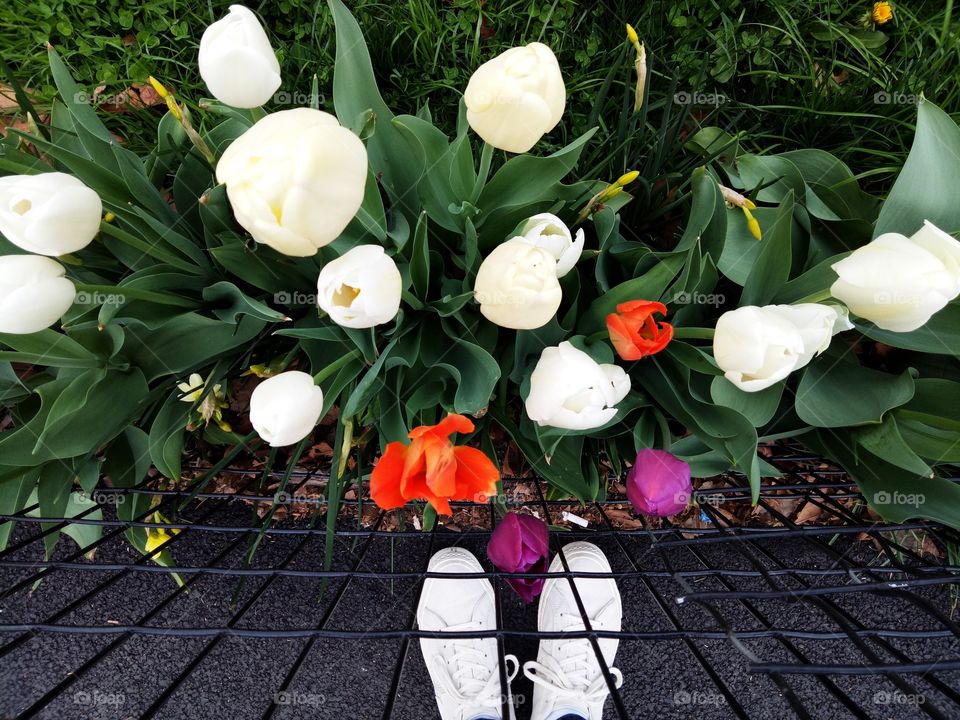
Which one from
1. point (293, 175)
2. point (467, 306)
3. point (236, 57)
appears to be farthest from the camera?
point (467, 306)

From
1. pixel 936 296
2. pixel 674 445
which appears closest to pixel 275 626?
pixel 674 445

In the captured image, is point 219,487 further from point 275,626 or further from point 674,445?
point 674,445

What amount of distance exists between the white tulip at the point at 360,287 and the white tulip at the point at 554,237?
0.16 meters

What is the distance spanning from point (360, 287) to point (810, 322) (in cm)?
42

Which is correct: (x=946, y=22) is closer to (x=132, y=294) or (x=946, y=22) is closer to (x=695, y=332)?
(x=695, y=332)

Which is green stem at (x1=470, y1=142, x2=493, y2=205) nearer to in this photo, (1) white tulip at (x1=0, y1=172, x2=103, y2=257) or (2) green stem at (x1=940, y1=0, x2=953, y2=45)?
(1) white tulip at (x1=0, y1=172, x2=103, y2=257)

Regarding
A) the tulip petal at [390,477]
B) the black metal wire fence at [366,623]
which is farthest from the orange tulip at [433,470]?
the black metal wire fence at [366,623]

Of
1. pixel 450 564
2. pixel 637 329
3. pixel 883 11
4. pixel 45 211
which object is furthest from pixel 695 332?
pixel 883 11

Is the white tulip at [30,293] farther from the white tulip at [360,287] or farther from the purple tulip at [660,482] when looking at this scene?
the purple tulip at [660,482]

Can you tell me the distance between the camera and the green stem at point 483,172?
649 millimetres

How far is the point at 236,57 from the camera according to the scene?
0.52 meters

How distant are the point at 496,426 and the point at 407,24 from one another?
2.53 feet

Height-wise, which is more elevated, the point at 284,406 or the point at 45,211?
the point at 45,211

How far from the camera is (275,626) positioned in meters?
1.34
